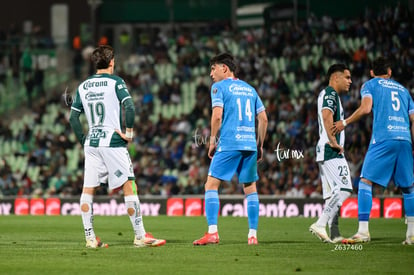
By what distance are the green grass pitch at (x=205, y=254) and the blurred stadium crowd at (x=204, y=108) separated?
33.6ft

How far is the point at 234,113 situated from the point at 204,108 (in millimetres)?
18563

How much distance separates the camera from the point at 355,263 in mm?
9578

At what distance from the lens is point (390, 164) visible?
12250 mm

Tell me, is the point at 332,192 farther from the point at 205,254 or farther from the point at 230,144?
the point at 205,254

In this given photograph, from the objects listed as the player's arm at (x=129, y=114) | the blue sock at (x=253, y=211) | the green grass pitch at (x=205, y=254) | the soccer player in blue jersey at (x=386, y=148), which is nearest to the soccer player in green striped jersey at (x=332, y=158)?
the soccer player in blue jersey at (x=386, y=148)

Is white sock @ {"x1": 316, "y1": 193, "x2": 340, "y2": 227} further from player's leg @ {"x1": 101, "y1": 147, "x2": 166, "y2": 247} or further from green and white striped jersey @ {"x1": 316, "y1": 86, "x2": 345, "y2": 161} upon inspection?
player's leg @ {"x1": 101, "y1": 147, "x2": 166, "y2": 247}

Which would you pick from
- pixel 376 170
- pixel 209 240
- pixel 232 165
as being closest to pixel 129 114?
pixel 232 165

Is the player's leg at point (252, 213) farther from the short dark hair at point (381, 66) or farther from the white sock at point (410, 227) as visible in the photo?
the short dark hair at point (381, 66)

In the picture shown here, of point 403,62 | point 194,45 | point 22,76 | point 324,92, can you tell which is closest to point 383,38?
point 403,62

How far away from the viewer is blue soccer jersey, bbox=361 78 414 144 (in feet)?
40.4

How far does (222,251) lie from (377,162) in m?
2.62

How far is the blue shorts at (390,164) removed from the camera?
12.2 meters

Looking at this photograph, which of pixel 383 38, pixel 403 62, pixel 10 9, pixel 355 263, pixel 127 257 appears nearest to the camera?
pixel 355 263

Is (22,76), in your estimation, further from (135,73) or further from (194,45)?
(194,45)
